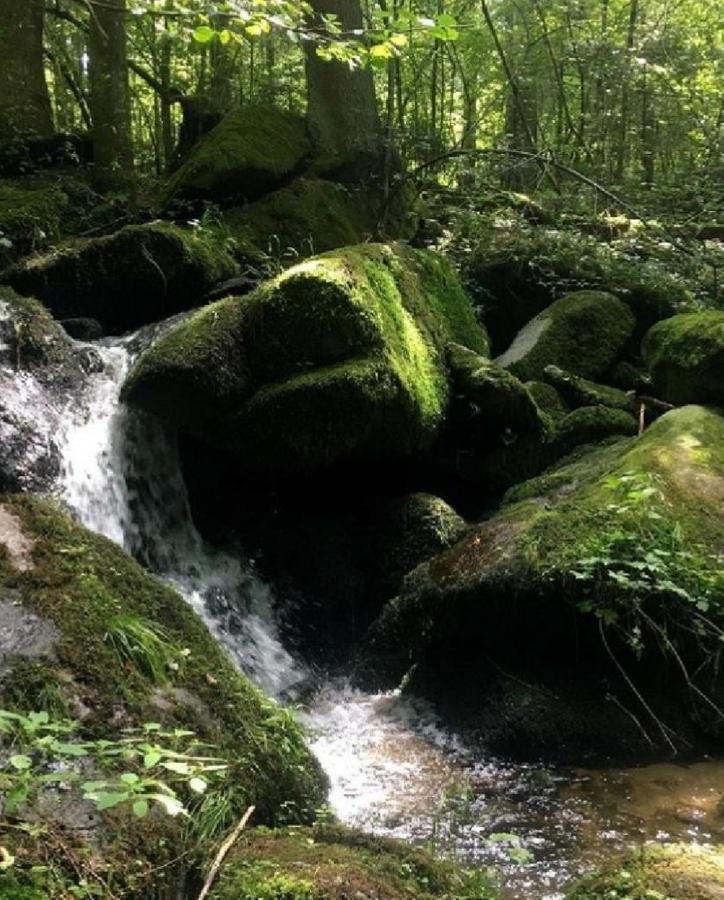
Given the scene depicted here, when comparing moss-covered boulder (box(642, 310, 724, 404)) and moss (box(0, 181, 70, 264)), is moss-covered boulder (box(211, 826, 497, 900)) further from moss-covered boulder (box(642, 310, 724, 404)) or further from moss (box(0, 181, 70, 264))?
moss (box(0, 181, 70, 264))

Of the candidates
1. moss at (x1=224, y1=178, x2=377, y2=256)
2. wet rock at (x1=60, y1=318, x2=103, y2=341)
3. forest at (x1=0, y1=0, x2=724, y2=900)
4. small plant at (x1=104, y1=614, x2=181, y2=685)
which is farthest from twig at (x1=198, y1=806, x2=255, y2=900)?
moss at (x1=224, y1=178, x2=377, y2=256)

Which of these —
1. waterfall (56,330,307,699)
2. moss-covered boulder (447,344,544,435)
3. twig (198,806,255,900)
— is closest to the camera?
twig (198,806,255,900)

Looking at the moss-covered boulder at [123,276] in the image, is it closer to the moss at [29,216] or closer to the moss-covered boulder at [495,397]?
the moss at [29,216]

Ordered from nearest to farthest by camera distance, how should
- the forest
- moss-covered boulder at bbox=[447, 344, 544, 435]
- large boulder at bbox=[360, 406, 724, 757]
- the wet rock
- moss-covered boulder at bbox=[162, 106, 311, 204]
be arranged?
the forest < large boulder at bbox=[360, 406, 724, 757] < moss-covered boulder at bbox=[447, 344, 544, 435] < the wet rock < moss-covered boulder at bbox=[162, 106, 311, 204]

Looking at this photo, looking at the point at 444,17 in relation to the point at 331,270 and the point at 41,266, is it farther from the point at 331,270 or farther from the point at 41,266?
the point at 41,266

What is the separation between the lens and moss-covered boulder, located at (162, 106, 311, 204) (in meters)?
9.62

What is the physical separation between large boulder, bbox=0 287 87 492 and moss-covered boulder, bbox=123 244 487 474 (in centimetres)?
57

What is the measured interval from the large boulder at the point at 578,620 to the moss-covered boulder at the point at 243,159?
5.86 meters

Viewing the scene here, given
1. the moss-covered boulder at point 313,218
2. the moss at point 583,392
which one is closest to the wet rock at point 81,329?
the moss-covered boulder at point 313,218

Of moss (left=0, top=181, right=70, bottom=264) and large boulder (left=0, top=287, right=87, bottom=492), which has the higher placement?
moss (left=0, top=181, right=70, bottom=264)

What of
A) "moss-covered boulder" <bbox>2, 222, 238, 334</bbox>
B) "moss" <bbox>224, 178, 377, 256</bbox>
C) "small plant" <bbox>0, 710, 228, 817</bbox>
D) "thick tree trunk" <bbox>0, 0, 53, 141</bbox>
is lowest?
"small plant" <bbox>0, 710, 228, 817</bbox>

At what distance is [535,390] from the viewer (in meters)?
7.87

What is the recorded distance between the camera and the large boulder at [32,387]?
547 centimetres

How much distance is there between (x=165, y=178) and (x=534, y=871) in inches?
401
